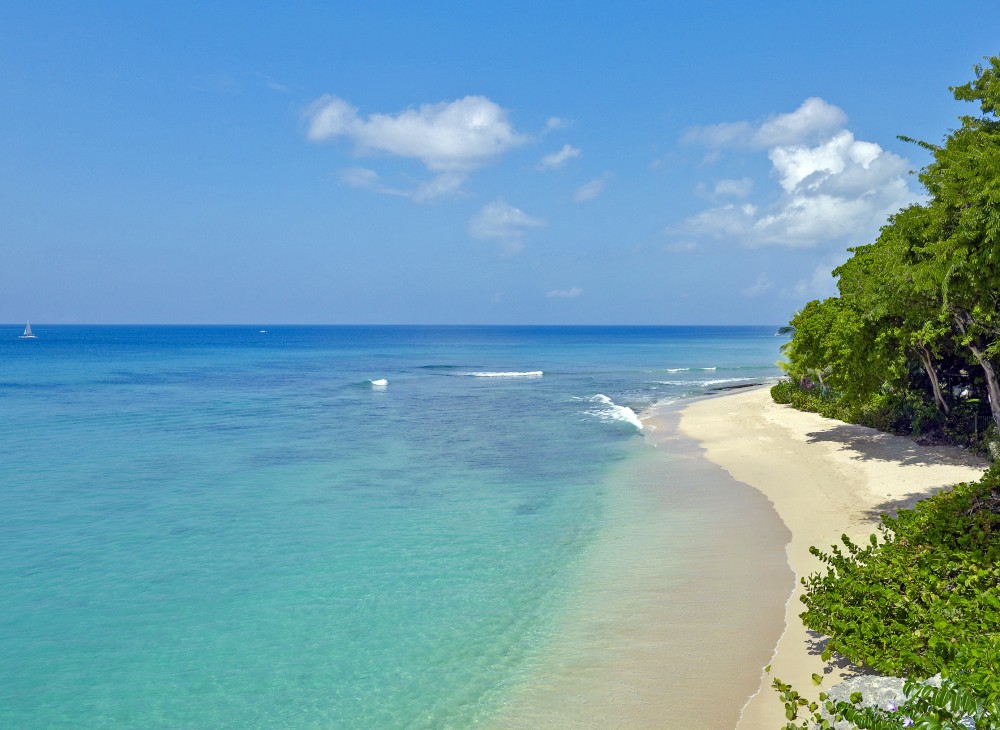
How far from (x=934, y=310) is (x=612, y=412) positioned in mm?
24259

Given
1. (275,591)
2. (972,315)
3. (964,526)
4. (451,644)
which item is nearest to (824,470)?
(972,315)

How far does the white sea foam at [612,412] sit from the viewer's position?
120ft

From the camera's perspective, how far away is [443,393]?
177 ft

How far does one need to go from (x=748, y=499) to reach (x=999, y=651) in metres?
13.2

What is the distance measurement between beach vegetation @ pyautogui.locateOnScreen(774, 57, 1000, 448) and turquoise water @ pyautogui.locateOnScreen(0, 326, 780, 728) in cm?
919

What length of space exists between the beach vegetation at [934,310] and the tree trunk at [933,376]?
4 cm

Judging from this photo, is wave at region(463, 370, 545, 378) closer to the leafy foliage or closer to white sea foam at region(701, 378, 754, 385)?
white sea foam at region(701, 378, 754, 385)

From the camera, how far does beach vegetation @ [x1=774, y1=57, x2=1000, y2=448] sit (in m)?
11.4

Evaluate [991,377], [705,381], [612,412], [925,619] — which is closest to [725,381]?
[705,381]

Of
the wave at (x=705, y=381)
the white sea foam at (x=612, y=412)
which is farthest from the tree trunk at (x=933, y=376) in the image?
the wave at (x=705, y=381)

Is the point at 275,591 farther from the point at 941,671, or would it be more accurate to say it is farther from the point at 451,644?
the point at 941,671

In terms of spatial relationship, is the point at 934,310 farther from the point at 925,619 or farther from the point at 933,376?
the point at 925,619

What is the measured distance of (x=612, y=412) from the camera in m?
40.2

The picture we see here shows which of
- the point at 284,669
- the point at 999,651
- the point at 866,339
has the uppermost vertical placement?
the point at 866,339
